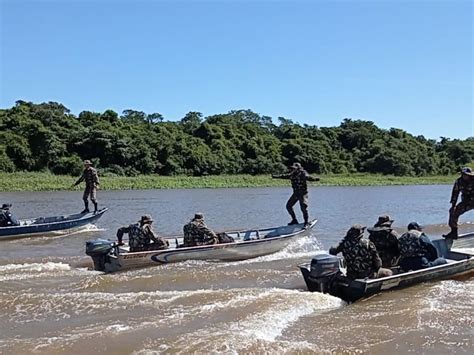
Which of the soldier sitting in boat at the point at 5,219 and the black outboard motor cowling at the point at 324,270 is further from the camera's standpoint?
the soldier sitting in boat at the point at 5,219

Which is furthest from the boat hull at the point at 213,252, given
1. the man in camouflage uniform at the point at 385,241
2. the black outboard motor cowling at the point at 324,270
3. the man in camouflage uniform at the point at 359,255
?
the man in camouflage uniform at the point at 359,255

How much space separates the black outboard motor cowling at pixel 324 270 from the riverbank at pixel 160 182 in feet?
121

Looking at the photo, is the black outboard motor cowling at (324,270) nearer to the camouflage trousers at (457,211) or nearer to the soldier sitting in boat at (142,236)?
the soldier sitting in boat at (142,236)

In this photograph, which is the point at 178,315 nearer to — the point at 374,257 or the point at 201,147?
the point at 374,257

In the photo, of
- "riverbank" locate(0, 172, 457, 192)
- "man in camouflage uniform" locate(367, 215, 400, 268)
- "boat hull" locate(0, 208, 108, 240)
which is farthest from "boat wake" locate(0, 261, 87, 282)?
"riverbank" locate(0, 172, 457, 192)

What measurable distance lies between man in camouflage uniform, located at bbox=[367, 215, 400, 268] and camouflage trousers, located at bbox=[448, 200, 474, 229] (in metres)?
3.24

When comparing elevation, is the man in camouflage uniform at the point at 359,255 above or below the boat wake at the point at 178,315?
above

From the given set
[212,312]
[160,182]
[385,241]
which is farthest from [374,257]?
[160,182]

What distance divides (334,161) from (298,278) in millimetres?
62732

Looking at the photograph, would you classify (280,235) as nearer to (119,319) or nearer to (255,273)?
(255,273)

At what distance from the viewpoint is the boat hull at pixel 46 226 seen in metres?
17.0

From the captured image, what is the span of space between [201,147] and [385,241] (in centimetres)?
5413

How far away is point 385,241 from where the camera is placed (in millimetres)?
10133

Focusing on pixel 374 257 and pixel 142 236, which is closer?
pixel 374 257
